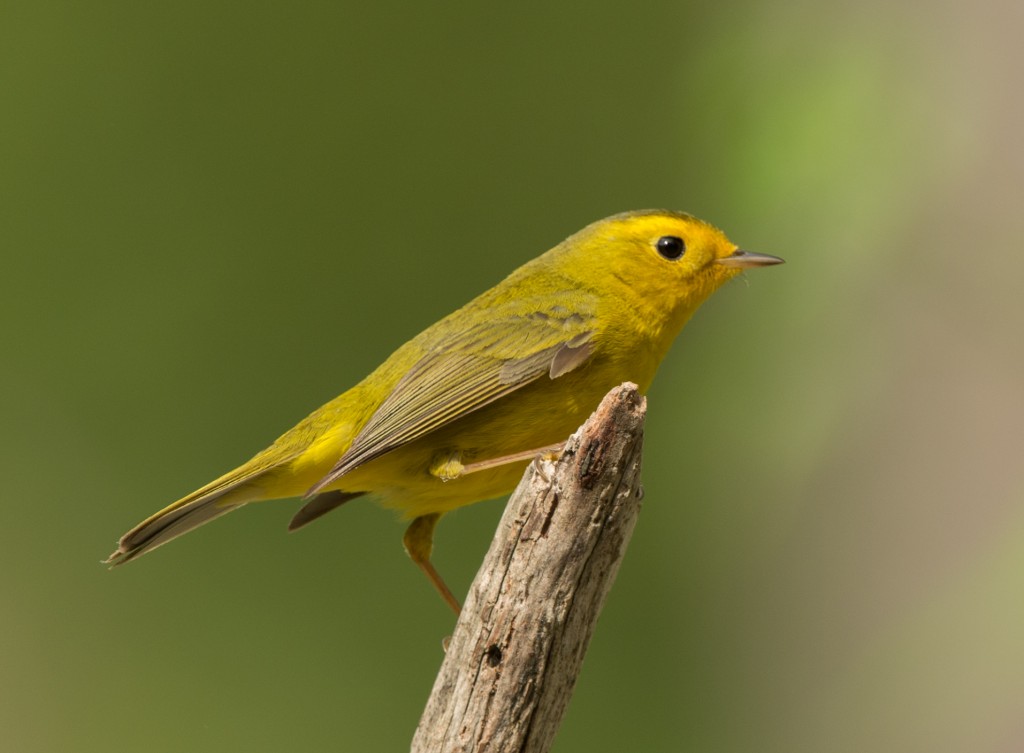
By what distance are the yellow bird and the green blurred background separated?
113cm

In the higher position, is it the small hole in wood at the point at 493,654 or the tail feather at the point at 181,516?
the tail feather at the point at 181,516

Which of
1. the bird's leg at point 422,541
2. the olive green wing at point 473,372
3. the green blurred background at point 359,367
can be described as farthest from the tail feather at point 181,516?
the green blurred background at point 359,367

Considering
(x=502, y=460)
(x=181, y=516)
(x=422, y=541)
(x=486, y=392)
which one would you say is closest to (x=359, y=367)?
(x=422, y=541)

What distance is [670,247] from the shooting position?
3.79 metres

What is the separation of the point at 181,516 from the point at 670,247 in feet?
5.82

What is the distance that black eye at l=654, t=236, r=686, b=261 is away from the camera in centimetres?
378

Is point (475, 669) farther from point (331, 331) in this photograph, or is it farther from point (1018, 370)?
point (331, 331)

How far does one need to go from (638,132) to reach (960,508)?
2418mm

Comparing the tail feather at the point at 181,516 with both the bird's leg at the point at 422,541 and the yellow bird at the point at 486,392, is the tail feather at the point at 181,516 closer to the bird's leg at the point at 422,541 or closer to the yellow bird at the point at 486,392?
the yellow bird at the point at 486,392

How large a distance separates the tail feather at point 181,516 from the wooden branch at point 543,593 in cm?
112

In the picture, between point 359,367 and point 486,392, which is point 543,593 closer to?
point 486,392

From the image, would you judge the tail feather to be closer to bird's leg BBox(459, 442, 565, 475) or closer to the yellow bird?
the yellow bird

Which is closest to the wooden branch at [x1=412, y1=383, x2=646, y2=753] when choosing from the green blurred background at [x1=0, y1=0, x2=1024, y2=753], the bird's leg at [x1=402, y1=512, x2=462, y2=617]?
the bird's leg at [x1=402, y1=512, x2=462, y2=617]

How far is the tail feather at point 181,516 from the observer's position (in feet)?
11.2
